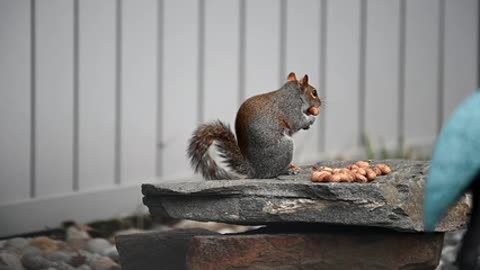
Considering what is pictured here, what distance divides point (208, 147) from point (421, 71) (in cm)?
281

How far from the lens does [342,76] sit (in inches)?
225

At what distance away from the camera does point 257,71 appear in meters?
5.28

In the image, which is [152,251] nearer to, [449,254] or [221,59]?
[449,254]

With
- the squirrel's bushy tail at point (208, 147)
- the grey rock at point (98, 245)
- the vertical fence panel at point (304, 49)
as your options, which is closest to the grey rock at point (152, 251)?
the squirrel's bushy tail at point (208, 147)

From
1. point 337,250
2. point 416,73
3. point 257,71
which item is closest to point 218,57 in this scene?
point 257,71

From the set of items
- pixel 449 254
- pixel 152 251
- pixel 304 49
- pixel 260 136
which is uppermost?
pixel 304 49

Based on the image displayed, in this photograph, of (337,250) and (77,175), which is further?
(77,175)

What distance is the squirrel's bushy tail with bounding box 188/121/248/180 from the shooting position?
3.60 meters

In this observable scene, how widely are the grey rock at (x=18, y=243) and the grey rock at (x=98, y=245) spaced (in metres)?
0.24

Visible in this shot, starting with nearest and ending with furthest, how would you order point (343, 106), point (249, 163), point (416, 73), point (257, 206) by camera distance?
1. point (257, 206)
2. point (249, 163)
3. point (343, 106)
4. point (416, 73)

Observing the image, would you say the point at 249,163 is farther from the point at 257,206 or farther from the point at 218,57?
the point at 218,57

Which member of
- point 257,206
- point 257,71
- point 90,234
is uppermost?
point 257,71

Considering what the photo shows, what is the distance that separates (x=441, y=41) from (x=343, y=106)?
0.88m

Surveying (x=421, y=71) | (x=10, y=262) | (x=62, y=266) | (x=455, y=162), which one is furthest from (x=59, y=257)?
(x=421, y=71)
